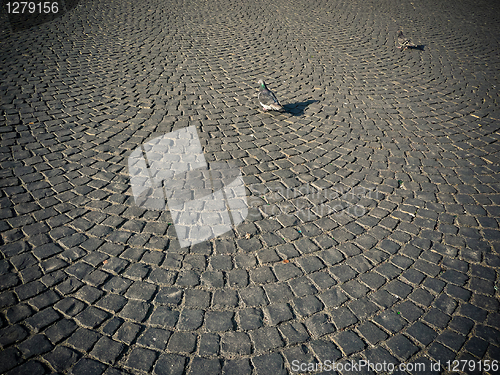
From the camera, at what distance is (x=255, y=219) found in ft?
13.2

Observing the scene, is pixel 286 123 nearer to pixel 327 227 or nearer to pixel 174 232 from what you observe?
pixel 327 227

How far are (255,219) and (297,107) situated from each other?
11.9 feet

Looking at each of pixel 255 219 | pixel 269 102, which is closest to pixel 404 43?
pixel 269 102

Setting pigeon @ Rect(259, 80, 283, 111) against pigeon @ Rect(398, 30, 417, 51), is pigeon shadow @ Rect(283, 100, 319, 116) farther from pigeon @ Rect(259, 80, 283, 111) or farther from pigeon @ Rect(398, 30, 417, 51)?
pigeon @ Rect(398, 30, 417, 51)

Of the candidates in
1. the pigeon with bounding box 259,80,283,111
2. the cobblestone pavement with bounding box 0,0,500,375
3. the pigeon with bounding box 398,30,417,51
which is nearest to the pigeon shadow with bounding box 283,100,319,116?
the cobblestone pavement with bounding box 0,0,500,375

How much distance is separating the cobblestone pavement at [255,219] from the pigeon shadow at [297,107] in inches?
2.6

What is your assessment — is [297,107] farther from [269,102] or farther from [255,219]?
[255,219]

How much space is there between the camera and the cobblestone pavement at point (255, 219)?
2.81m

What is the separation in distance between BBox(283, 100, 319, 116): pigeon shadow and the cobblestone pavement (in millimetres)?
66

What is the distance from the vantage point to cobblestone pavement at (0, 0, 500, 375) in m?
2.81

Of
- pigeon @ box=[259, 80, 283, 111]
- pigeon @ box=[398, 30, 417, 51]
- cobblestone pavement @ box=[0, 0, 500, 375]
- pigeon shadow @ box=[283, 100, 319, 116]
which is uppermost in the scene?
pigeon @ box=[398, 30, 417, 51]

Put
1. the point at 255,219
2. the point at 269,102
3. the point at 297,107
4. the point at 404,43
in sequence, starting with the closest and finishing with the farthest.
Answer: the point at 255,219 → the point at 269,102 → the point at 297,107 → the point at 404,43

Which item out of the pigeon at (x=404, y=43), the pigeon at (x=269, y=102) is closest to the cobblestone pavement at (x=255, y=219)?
the pigeon at (x=269, y=102)

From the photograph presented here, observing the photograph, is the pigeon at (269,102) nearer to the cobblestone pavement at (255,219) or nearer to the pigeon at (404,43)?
the cobblestone pavement at (255,219)
